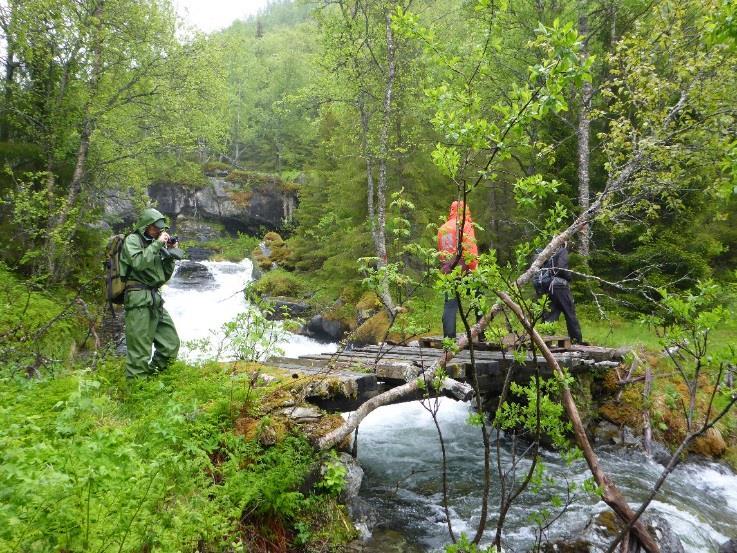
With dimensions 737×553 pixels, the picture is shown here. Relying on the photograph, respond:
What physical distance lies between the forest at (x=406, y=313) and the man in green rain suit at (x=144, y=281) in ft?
0.63

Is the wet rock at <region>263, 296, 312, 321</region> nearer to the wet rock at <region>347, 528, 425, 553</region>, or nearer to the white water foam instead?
the white water foam

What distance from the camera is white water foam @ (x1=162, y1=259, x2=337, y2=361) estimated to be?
1673cm

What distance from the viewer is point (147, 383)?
5859mm

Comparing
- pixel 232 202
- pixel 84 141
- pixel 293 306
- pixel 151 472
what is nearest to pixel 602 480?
pixel 151 472

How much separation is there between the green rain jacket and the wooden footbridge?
209cm

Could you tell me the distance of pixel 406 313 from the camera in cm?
573

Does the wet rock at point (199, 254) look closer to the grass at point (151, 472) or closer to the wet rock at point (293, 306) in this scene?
the wet rock at point (293, 306)

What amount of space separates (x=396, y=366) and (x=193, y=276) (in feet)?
73.1

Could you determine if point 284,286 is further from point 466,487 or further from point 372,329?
point 466,487

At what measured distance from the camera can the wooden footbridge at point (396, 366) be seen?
5695 mm

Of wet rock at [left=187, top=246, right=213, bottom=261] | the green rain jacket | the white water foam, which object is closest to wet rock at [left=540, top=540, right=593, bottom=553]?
the green rain jacket

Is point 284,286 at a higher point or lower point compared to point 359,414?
lower

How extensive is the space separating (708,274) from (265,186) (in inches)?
1165

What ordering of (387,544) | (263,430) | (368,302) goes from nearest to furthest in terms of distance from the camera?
(263,430), (387,544), (368,302)
